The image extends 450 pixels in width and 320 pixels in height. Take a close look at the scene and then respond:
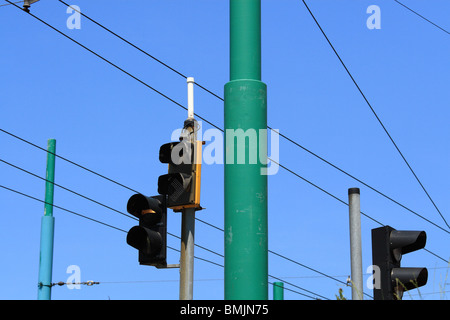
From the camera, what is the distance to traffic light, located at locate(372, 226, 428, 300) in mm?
7723

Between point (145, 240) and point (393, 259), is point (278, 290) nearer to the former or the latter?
point (145, 240)

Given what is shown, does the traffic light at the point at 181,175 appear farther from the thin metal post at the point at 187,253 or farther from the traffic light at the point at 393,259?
the traffic light at the point at 393,259

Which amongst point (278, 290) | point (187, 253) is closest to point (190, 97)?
point (187, 253)

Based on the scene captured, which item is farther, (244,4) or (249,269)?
(244,4)

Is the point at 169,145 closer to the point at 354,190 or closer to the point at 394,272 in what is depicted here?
the point at 354,190

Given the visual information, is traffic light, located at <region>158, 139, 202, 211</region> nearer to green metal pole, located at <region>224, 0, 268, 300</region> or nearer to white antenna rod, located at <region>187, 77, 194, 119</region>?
white antenna rod, located at <region>187, 77, 194, 119</region>

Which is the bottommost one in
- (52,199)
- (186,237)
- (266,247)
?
(266,247)

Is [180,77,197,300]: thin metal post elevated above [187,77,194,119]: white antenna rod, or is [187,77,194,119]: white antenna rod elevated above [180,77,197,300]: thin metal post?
[187,77,194,119]: white antenna rod

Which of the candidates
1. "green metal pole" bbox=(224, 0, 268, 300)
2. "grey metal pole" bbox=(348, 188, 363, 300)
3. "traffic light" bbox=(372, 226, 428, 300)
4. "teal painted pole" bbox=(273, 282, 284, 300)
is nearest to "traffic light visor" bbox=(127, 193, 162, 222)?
"grey metal pole" bbox=(348, 188, 363, 300)

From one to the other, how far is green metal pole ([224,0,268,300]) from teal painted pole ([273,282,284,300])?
1043 centimetres

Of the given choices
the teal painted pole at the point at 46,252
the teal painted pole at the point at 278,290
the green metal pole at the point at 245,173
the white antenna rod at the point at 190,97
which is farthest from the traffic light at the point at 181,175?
the teal painted pole at the point at 46,252
